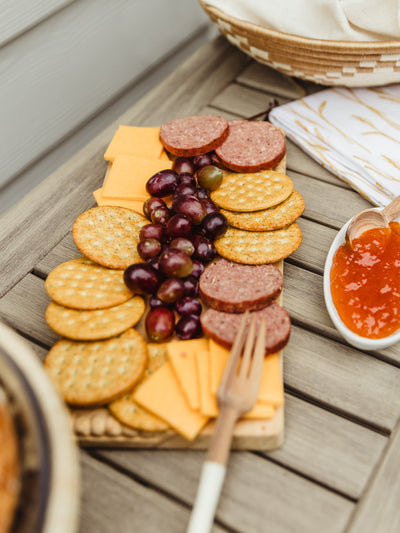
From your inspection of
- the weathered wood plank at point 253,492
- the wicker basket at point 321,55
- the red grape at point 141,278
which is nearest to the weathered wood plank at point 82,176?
the wicker basket at point 321,55

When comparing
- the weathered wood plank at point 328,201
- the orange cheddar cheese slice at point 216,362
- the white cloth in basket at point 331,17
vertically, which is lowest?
the weathered wood plank at point 328,201

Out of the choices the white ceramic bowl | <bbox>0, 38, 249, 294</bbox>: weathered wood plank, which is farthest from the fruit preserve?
<bbox>0, 38, 249, 294</bbox>: weathered wood plank

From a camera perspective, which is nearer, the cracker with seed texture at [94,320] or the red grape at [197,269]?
the cracker with seed texture at [94,320]

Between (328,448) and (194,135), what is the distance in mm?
782

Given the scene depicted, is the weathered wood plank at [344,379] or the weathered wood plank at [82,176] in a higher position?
the weathered wood plank at [82,176]

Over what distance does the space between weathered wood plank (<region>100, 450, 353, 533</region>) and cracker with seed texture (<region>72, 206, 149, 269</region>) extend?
1.22ft

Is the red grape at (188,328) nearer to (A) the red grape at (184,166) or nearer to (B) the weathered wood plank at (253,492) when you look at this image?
(B) the weathered wood plank at (253,492)

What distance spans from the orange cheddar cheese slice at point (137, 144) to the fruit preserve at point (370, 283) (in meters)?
0.54

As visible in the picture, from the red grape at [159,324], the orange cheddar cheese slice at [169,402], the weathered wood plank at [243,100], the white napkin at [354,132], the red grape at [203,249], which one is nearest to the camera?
the orange cheddar cheese slice at [169,402]

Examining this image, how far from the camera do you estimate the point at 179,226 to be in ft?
3.10

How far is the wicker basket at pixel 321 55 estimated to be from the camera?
1145 mm

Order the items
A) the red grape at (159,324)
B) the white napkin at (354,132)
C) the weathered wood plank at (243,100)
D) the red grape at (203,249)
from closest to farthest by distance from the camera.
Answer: the red grape at (159,324), the red grape at (203,249), the white napkin at (354,132), the weathered wood plank at (243,100)

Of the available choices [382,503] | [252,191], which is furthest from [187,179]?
[382,503]

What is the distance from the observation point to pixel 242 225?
1.01 meters
